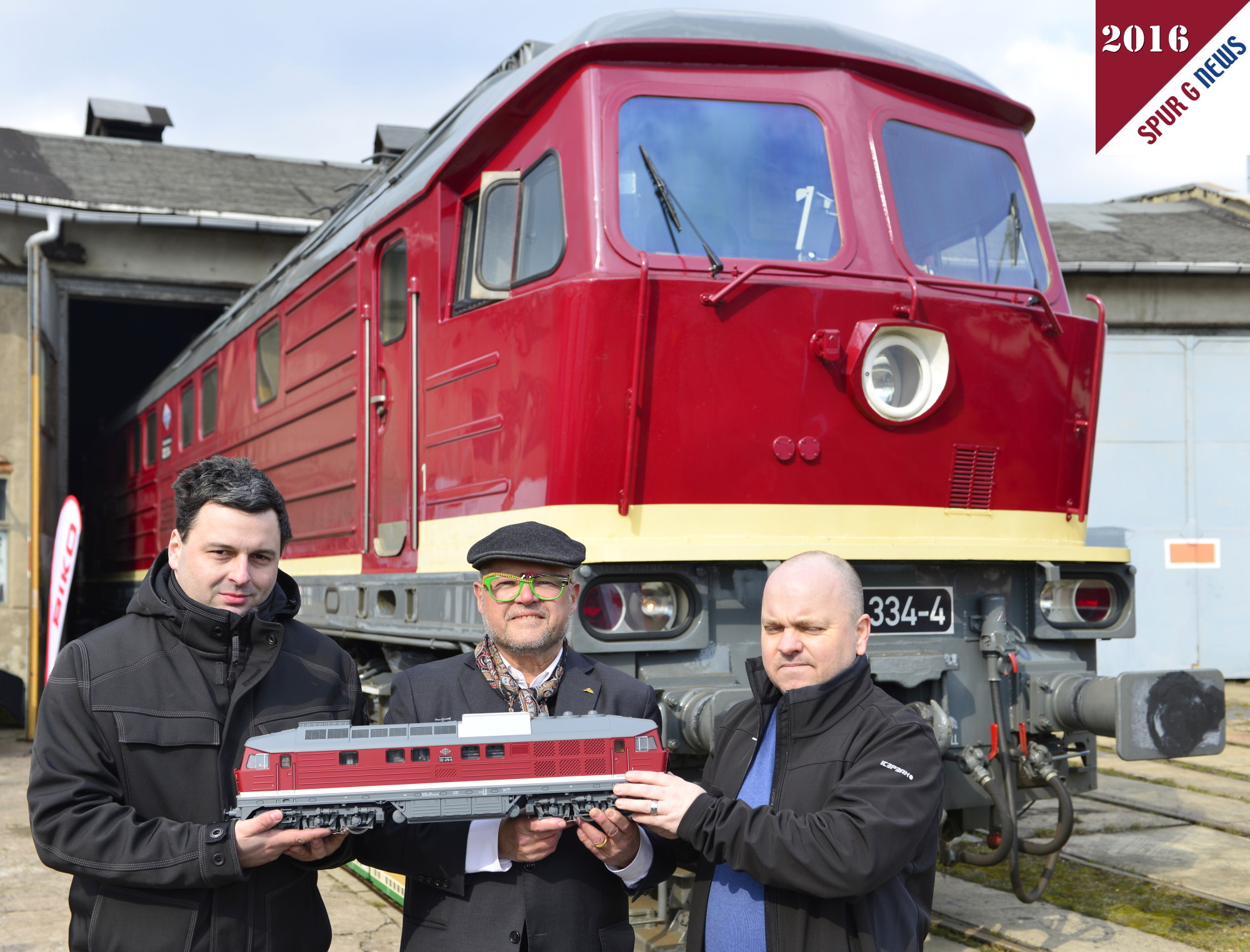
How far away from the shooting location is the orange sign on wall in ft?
43.0

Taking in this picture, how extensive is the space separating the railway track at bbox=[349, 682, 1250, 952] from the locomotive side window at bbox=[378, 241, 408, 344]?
2566mm

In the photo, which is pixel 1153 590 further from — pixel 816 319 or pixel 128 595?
pixel 128 595

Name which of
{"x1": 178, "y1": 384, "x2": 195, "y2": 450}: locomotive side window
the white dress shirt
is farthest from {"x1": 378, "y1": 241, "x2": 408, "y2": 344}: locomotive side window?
{"x1": 178, "y1": 384, "x2": 195, "y2": 450}: locomotive side window

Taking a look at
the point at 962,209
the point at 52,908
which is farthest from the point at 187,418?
the point at 962,209

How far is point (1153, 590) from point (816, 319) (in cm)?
1011

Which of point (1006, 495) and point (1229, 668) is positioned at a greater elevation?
point (1006, 495)

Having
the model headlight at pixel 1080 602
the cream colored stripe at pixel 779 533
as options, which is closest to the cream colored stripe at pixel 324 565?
the cream colored stripe at pixel 779 533

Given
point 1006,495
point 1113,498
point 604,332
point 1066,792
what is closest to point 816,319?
point 604,332

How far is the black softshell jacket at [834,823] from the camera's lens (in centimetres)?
217

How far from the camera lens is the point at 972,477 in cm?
480

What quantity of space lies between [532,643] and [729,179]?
2.50 m

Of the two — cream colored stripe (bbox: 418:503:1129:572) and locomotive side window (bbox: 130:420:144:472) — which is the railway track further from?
locomotive side window (bbox: 130:420:144:472)

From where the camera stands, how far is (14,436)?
1195 centimetres

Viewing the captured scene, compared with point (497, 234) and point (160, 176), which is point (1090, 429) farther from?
point (160, 176)
